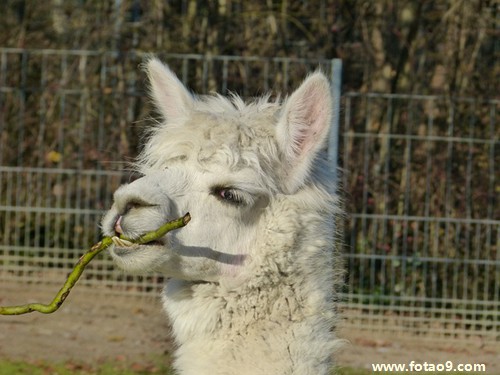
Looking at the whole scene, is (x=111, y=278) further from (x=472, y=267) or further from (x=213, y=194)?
(x=213, y=194)

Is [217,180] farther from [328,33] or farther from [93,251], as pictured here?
[328,33]

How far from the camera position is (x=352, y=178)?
9758 mm

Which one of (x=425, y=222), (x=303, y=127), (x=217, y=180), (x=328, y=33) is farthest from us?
(x=328, y=33)

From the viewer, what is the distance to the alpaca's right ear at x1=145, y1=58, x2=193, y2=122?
13.9 feet

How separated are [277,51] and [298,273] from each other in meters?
7.55

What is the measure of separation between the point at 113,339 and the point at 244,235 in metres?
5.58

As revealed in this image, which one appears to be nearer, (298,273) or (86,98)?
(298,273)

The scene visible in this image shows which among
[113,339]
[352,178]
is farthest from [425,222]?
[113,339]

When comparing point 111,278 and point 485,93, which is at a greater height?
point 485,93

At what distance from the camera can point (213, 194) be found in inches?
149

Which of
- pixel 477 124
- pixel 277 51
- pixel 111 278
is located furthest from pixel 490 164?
pixel 111 278

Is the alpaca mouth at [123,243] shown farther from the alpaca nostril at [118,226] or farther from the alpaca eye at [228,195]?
the alpaca eye at [228,195]

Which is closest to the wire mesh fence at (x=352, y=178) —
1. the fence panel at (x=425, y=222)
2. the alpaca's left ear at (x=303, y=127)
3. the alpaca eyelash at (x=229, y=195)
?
the fence panel at (x=425, y=222)

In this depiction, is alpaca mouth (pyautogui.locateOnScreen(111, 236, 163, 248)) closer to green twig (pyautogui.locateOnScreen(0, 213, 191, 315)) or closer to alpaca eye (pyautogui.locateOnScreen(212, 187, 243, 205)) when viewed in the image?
green twig (pyautogui.locateOnScreen(0, 213, 191, 315))
